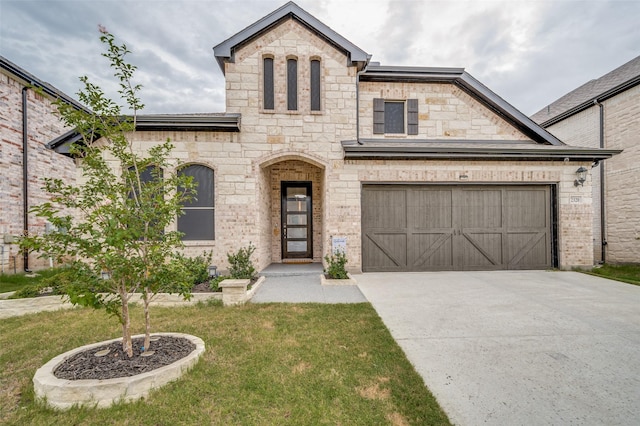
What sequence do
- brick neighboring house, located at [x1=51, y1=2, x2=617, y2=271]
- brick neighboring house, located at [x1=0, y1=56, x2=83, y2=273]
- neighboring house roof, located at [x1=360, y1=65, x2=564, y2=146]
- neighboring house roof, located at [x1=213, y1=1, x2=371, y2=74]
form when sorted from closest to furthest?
neighboring house roof, located at [x1=213, y1=1, x2=371, y2=74]
brick neighboring house, located at [x1=51, y1=2, x2=617, y2=271]
brick neighboring house, located at [x1=0, y1=56, x2=83, y2=273]
neighboring house roof, located at [x1=360, y1=65, x2=564, y2=146]

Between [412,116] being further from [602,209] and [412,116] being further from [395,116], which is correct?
[602,209]

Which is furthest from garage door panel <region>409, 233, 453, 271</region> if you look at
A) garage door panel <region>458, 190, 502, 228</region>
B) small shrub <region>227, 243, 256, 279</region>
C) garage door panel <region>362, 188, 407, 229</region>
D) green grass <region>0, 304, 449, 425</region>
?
small shrub <region>227, 243, 256, 279</region>

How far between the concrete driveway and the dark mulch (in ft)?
9.62

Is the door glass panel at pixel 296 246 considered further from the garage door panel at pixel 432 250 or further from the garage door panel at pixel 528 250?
the garage door panel at pixel 528 250

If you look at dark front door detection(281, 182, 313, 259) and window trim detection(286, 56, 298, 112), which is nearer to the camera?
window trim detection(286, 56, 298, 112)

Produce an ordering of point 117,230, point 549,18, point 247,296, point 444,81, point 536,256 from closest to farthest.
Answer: point 117,230 < point 247,296 < point 536,256 < point 444,81 < point 549,18

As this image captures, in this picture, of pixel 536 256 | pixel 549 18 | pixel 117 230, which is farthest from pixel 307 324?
pixel 549 18

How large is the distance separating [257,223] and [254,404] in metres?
5.83

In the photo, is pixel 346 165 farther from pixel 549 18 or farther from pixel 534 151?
pixel 549 18

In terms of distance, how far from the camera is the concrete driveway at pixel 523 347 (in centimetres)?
252

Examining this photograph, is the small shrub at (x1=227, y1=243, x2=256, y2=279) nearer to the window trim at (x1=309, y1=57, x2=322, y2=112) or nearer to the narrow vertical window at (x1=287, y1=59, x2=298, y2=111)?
the narrow vertical window at (x1=287, y1=59, x2=298, y2=111)

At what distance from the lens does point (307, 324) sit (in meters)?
4.45

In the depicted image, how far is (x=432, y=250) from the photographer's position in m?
8.66

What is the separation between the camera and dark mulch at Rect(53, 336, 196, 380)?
2.76 meters
